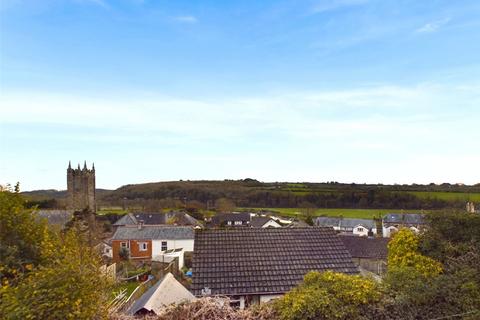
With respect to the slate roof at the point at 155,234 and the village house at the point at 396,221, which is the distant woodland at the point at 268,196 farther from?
the slate roof at the point at 155,234

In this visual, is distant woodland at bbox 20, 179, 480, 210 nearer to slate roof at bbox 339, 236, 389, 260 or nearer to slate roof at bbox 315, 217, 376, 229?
slate roof at bbox 315, 217, 376, 229

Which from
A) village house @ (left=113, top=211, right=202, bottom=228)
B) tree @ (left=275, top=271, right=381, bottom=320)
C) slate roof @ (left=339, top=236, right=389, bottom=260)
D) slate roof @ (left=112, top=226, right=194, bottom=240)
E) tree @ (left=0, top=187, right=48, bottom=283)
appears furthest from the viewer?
village house @ (left=113, top=211, right=202, bottom=228)

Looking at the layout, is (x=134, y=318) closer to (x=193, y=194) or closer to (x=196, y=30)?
(x=196, y=30)

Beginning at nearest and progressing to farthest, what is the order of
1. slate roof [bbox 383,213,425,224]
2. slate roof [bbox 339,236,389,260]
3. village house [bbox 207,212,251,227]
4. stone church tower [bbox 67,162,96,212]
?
slate roof [bbox 339,236,389,260], slate roof [bbox 383,213,425,224], stone church tower [bbox 67,162,96,212], village house [bbox 207,212,251,227]

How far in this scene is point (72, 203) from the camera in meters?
54.3

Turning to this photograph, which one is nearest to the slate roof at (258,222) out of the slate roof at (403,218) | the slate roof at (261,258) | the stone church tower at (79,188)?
the slate roof at (403,218)

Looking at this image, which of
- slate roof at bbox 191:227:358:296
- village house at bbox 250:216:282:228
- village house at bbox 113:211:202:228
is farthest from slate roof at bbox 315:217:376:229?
slate roof at bbox 191:227:358:296

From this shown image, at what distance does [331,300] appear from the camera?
18.9 feet

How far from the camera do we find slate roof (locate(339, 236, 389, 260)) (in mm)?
29884

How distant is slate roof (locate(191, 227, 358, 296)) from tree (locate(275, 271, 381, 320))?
4914mm

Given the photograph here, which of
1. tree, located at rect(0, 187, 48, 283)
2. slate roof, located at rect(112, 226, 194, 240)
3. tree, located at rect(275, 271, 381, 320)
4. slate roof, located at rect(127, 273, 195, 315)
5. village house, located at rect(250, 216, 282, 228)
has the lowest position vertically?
village house, located at rect(250, 216, 282, 228)

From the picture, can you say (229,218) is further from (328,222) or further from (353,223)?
(353,223)

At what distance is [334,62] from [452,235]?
8.44 meters

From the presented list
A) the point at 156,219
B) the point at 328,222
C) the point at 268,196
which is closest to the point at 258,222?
the point at 328,222
